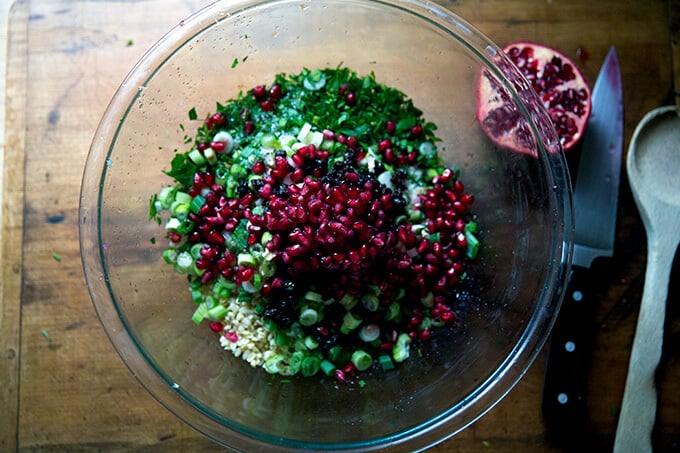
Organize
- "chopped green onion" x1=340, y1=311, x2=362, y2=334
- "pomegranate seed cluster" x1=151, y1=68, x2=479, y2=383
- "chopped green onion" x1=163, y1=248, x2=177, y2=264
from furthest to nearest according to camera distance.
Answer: "chopped green onion" x1=163, y1=248, x2=177, y2=264
"chopped green onion" x1=340, y1=311, x2=362, y2=334
"pomegranate seed cluster" x1=151, y1=68, x2=479, y2=383

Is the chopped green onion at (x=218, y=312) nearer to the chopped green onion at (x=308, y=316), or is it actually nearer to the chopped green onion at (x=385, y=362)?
the chopped green onion at (x=308, y=316)

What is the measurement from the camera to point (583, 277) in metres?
2.27

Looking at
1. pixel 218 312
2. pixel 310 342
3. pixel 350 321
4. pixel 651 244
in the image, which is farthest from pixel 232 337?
pixel 651 244

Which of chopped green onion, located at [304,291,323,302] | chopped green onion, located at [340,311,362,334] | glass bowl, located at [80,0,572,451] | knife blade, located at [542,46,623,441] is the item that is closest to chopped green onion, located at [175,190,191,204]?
glass bowl, located at [80,0,572,451]

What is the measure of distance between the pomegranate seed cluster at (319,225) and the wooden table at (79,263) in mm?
416

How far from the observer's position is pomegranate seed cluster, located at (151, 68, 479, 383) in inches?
75.6

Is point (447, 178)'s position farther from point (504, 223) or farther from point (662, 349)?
point (662, 349)

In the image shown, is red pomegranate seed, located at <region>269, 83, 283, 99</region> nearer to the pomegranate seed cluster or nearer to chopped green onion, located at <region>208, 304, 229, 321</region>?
the pomegranate seed cluster

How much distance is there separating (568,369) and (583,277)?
323 mm

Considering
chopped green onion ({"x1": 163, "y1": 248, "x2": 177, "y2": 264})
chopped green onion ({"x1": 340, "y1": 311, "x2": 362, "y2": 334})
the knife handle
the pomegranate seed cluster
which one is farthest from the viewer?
the knife handle

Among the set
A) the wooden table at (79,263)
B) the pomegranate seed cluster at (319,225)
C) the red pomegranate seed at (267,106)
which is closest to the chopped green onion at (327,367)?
the pomegranate seed cluster at (319,225)

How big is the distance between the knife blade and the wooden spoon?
3.2 inches

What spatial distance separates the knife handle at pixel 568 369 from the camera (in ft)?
7.36

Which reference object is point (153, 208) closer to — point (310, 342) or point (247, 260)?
point (247, 260)
